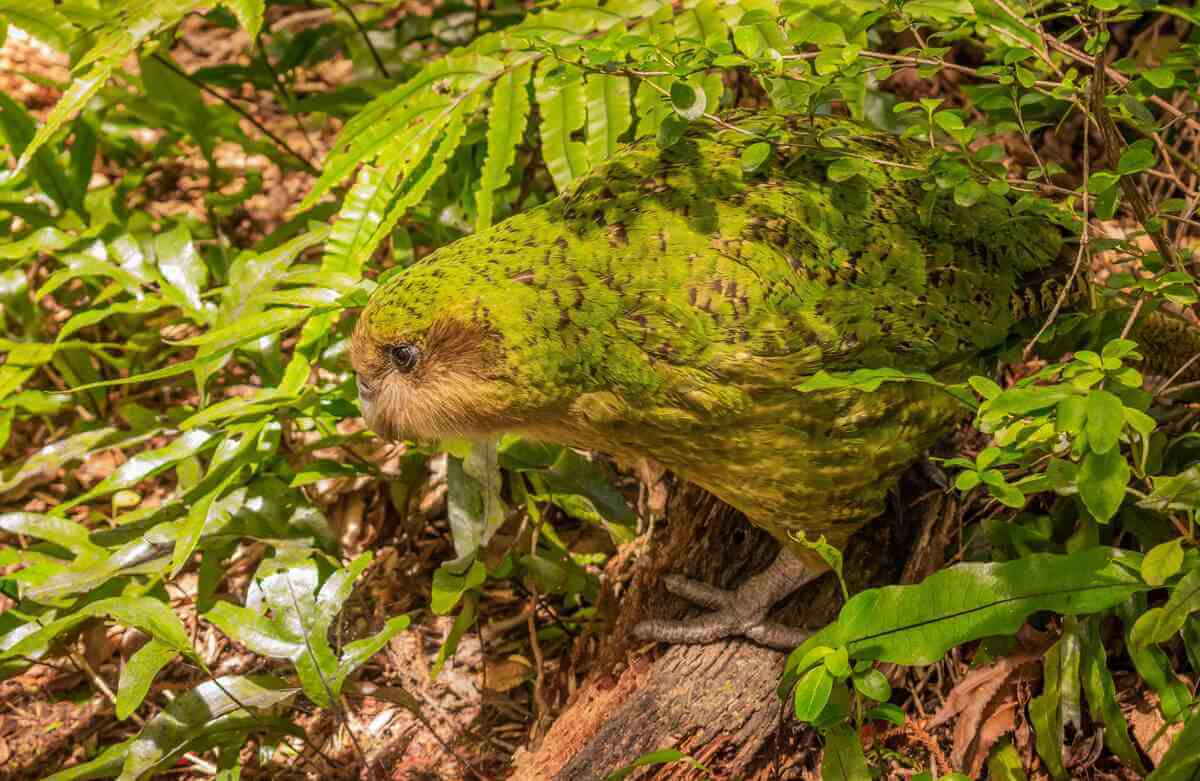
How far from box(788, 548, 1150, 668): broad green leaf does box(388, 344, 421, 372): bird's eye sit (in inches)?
41.7

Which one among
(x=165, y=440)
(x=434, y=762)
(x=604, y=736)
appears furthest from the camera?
(x=165, y=440)

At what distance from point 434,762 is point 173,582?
1138 millimetres

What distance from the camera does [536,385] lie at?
231 centimetres

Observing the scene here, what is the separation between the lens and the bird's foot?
2.65 meters

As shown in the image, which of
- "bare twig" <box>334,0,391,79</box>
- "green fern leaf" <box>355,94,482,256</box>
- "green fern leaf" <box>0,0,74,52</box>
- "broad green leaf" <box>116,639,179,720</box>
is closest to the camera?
"broad green leaf" <box>116,639,179,720</box>

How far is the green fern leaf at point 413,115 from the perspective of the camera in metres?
2.85

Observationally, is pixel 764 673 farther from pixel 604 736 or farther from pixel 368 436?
pixel 368 436

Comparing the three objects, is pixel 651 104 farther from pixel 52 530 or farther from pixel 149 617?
pixel 52 530

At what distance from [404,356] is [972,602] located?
1.29 meters

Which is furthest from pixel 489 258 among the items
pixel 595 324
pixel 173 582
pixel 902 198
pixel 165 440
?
pixel 165 440

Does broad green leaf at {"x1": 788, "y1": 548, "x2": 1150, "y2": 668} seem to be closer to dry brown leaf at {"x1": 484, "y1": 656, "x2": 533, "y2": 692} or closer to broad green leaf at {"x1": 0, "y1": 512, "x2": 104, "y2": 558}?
dry brown leaf at {"x1": 484, "y1": 656, "x2": 533, "y2": 692}

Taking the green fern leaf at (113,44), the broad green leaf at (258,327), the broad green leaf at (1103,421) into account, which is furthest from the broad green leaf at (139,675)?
the broad green leaf at (1103,421)

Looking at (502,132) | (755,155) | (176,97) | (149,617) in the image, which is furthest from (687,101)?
(176,97)

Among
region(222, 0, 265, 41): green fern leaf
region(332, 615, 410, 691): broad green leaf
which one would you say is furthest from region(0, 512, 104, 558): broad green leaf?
region(222, 0, 265, 41): green fern leaf
